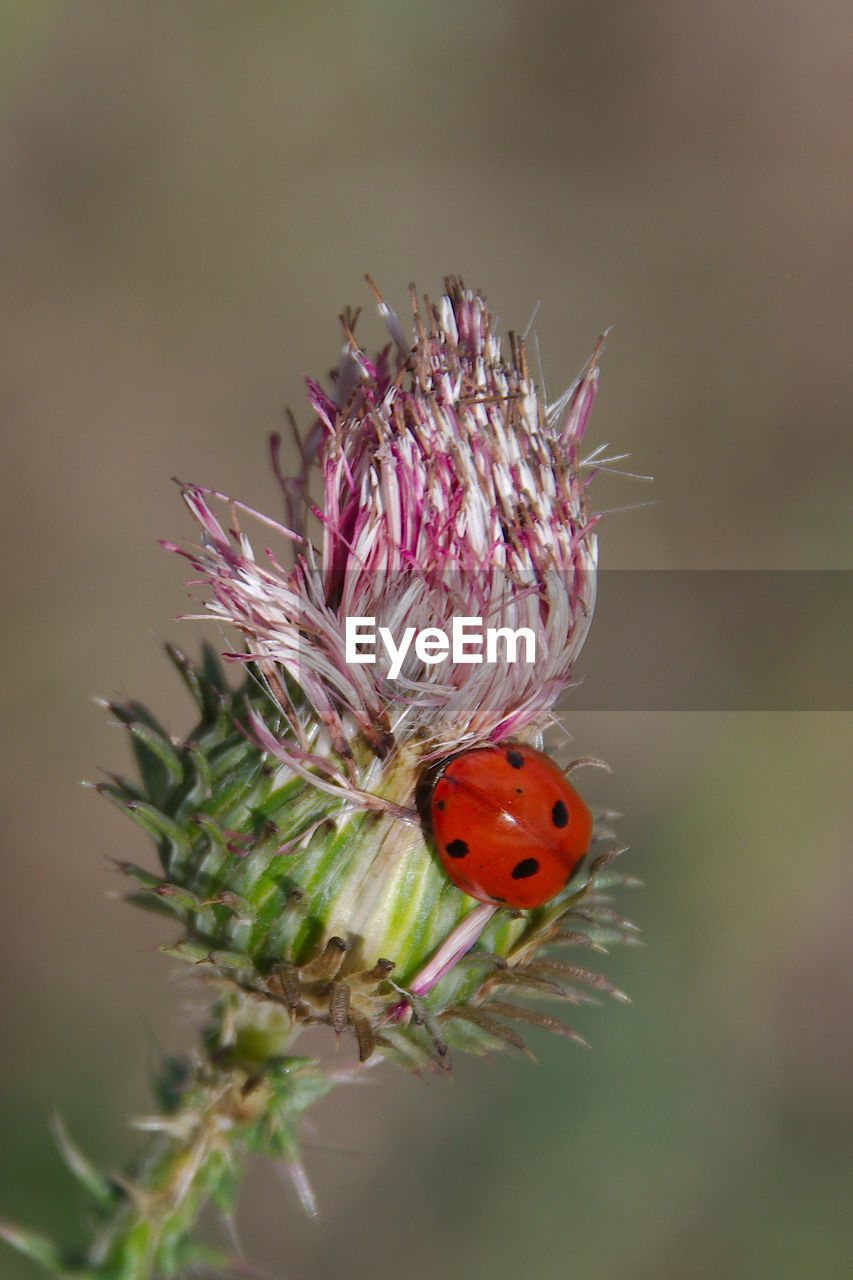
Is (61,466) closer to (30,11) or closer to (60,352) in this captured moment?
(60,352)

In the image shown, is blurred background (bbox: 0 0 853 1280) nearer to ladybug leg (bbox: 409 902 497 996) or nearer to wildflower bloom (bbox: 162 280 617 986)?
ladybug leg (bbox: 409 902 497 996)

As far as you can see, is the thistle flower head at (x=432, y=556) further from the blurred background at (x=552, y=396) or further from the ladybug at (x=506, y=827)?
the blurred background at (x=552, y=396)

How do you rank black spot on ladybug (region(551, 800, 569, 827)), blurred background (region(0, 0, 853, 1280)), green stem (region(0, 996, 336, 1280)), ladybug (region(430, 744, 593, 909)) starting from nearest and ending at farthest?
ladybug (region(430, 744, 593, 909))
black spot on ladybug (region(551, 800, 569, 827))
green stem (region(0, 996, 336, 1280))
blurred background (region(0, 0, 853, 1280))

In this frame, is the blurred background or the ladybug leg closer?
the ladybug leg

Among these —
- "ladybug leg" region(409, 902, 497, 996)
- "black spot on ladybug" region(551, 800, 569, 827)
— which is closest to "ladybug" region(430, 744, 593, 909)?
"black spot on ladybug" region(551, 800, 569, 827)

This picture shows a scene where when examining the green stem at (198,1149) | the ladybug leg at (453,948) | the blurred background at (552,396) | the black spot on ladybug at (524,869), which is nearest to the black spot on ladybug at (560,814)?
the black spot on ladybug at (524,869)
